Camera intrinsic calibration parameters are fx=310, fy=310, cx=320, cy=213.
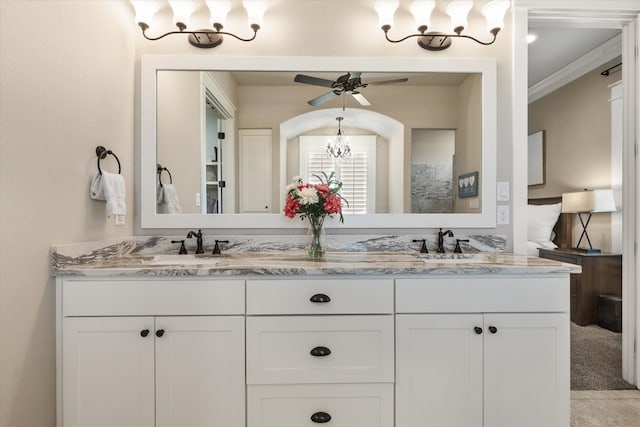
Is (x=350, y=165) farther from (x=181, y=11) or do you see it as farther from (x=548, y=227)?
(x=548, y=227)

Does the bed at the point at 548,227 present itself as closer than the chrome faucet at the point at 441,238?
No

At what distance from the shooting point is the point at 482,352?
4.31 feet

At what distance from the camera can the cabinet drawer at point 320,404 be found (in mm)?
1290

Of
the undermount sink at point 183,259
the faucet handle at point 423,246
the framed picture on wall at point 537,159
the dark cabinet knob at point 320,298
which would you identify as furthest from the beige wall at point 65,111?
the framed picture on wall at point 537,159

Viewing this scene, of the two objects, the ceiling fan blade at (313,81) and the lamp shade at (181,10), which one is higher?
the lamp shade at (181,10)

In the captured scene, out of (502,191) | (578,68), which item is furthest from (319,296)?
(578,68)

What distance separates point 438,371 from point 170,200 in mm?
1639

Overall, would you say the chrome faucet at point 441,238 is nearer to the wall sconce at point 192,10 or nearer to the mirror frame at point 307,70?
the mirror frame at point 307,70

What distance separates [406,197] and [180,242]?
134 centimetres

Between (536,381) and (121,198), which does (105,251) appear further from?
(536,381)

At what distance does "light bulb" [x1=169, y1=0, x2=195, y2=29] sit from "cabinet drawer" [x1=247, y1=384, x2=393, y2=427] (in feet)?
6.26

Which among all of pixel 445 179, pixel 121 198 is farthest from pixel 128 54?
pixel 445 179

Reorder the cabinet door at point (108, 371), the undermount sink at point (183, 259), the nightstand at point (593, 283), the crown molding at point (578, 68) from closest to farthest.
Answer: the cabinet door at point (108, 371) < the undermount sink at point (183, 259) < the nightstand at point (593, 283) < the crown molding at point (578, 68)

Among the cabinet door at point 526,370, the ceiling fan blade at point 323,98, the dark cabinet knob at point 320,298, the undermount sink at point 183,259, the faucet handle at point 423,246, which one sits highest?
the ceiling fan blade at point 323,98
